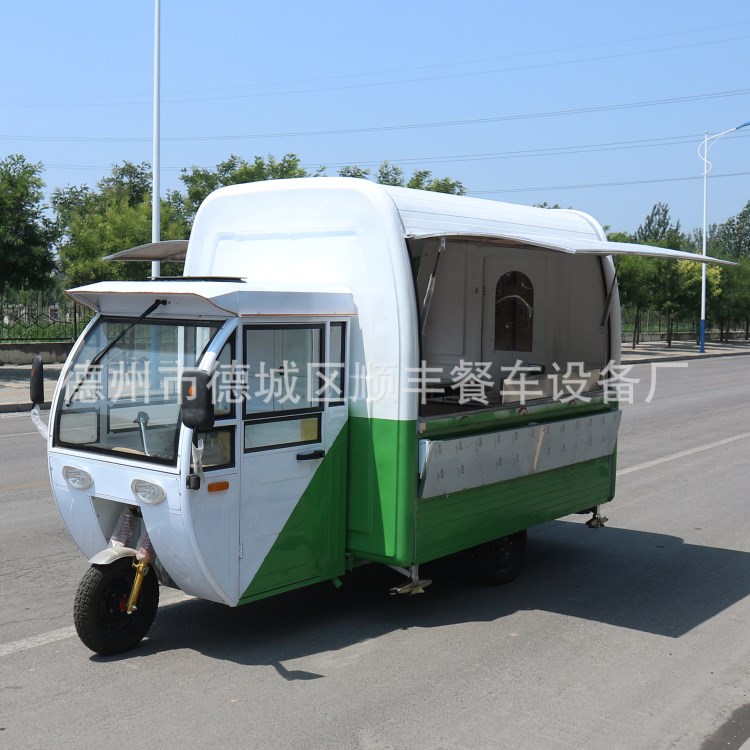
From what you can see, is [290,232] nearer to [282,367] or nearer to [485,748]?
[282,367]

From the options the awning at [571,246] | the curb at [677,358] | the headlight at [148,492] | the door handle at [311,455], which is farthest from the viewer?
the curb at [677,358]

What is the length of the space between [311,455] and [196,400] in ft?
3.58

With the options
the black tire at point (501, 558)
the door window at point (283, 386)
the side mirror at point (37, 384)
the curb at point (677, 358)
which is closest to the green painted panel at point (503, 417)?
the door window at point (283, 386)

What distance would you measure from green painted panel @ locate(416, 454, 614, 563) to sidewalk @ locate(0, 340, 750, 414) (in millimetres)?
12963

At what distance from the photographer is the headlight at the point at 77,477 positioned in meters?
5.87

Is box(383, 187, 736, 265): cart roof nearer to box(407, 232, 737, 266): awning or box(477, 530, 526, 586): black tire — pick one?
box(407, 232, 737, 266): awning

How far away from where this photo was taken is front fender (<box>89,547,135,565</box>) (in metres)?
5.59

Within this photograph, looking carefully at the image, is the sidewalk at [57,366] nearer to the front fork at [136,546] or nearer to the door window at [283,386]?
the front fork at [136,546]

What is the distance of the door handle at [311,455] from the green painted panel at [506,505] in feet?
2.36

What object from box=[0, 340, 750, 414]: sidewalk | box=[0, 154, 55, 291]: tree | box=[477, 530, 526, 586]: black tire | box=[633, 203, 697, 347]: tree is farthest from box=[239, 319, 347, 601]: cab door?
box=[633, 203, 697, 347]: tree

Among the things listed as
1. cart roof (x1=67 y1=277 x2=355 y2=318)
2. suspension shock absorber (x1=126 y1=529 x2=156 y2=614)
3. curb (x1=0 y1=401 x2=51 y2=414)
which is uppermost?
cart roof (x1=67 y1=277 x2=355 y2=318)

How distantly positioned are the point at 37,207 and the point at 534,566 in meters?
19.3

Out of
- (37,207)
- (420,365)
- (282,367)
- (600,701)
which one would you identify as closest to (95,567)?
(282,367)

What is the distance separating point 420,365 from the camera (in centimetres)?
621
